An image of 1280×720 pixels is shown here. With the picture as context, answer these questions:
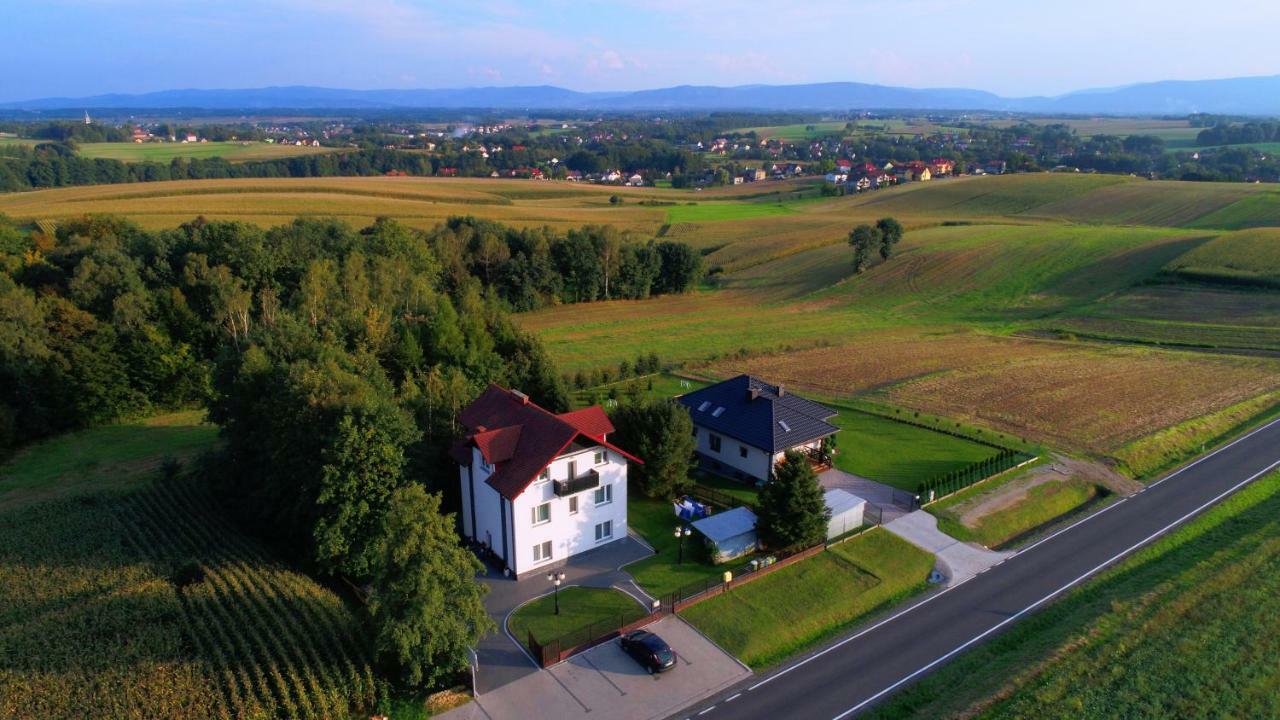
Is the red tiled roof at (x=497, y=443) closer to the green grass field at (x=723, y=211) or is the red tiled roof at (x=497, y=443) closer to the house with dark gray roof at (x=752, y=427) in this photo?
the house with dark gray roof at (x=752, y=427)

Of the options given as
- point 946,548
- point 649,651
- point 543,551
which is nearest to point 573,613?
point 543,551

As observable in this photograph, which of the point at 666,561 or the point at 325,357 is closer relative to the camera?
the point at 666,561

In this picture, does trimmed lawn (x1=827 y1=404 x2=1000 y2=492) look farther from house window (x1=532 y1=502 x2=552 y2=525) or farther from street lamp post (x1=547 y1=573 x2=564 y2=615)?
street lamp post (x1=547 y1=573 x2=564 y2=615)

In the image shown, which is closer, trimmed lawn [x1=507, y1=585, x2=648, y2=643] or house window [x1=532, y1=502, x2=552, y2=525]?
trimmed lawn [x1=507, y1=585, x2=648, y2=643]

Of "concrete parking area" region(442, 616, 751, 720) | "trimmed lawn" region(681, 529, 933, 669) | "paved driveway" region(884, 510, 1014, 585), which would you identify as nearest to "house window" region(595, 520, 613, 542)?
"trimmed lawn" region(681, 529, 933, 669)

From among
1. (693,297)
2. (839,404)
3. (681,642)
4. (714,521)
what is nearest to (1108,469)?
(839,404)

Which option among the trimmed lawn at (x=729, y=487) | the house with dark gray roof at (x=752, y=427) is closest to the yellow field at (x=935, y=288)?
the house with dark gray roof at (x=752, y=427)

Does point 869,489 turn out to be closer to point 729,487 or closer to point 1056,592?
point 729,487
